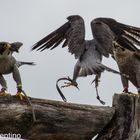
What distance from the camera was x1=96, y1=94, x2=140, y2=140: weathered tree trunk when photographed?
6051 millimetres

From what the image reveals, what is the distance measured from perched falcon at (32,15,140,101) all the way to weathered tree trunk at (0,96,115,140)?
1175 millimetres

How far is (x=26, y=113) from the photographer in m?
5.50

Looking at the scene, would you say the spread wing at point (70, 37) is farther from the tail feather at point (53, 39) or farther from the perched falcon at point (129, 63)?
the perched falcon at point (129, 63)

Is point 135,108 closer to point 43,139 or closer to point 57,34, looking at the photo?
point 43,139

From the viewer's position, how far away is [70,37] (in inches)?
348

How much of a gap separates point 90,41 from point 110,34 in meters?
0.33

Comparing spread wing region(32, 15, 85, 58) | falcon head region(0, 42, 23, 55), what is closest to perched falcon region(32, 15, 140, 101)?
spread wing region(32, 15, 85, 58)

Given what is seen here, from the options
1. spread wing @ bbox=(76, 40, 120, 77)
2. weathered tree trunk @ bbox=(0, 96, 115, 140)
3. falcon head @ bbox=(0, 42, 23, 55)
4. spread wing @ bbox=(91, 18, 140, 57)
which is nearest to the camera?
weathered tree trunk @ bbox=(0, 96, 115, 140)

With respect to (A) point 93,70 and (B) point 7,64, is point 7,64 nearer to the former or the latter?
(B) point 7,64

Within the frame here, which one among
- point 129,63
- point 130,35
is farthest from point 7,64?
point 130,35

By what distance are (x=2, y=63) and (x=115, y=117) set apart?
1191 mm

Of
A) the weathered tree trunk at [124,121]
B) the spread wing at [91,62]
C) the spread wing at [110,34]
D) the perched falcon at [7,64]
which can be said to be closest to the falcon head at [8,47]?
the perched falcon at [7,64]

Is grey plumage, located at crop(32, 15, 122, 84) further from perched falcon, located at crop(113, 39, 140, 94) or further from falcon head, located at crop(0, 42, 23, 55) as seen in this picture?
falcon head, located at crop(0, 42, 23, 55)

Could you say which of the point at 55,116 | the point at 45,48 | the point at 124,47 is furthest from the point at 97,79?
the point at 55,116
